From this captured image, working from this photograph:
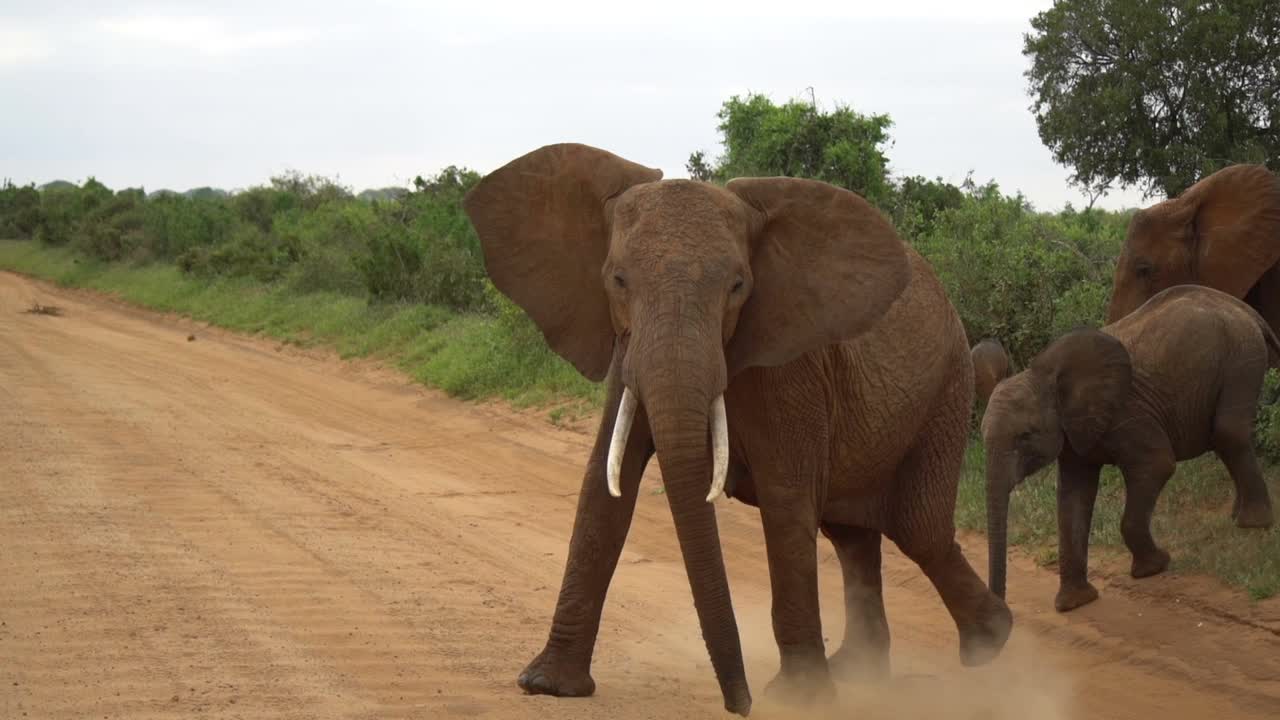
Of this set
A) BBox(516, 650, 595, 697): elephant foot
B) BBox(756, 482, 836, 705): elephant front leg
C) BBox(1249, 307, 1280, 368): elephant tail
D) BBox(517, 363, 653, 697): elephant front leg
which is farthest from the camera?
BBox(1249, 307, 1280, 368): elephant tail

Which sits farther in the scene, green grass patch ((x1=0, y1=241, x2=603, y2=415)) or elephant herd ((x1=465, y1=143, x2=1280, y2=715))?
green grass patch ((x1=0, y1=241, x2=603, y2=415))

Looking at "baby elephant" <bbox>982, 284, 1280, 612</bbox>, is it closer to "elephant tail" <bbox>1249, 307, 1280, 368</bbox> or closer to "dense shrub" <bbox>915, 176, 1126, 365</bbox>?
"elephant tail" <bbox>1249, 307, 1280, 368</bbox>

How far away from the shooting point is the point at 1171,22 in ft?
47.3

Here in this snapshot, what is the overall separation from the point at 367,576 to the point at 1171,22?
Result: 10.9 m

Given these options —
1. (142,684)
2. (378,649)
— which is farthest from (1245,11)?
(142,684)

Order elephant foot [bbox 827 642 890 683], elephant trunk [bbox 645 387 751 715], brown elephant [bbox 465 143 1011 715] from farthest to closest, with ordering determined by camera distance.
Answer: elephant foot [bbox 827 642 890 683]
brown elephant [bbox 465 143 1011 715]
elephant trunk [bbox 645 387 751 715]

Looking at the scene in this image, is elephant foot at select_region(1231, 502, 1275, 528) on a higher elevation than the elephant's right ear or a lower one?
lower

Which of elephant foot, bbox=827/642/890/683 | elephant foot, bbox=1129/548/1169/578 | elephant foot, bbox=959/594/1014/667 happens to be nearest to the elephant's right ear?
elephant foot, bbox=827/642/890/683

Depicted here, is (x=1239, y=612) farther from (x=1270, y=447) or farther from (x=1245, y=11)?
(x=1245, y=11)

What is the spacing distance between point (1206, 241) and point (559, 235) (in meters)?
5.18

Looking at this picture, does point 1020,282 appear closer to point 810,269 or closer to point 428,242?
point 810,269

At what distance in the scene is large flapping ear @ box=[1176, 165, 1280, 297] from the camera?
342 inches

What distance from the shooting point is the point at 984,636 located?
6.50 meters

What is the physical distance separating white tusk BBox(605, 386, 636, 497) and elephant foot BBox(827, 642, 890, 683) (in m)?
2.43
